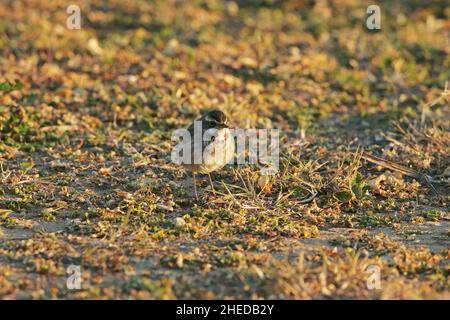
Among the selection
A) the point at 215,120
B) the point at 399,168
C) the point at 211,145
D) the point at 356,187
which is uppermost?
the point at 215,120

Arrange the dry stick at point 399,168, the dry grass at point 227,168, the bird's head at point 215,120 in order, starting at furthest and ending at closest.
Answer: the dry stick at point 399,168, the bird's head at point 215,120, the dry grass at point 227,168

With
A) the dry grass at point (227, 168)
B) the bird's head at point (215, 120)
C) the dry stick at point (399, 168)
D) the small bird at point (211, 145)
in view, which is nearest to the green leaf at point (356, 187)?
the dry grass at point (227, 168)

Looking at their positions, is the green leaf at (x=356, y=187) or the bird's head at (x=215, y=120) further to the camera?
the bird's head at (x=215, y=120)

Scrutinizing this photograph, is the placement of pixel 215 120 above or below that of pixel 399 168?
above

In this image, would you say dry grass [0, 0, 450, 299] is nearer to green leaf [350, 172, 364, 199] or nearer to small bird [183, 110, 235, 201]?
green leaf [350, 172, 364, 199]

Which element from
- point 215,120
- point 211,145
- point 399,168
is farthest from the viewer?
point 399,168

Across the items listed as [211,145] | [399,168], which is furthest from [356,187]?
[211,145]

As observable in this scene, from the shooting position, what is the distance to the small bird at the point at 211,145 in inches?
302

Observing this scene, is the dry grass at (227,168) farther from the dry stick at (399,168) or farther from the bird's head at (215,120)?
the bird's head at (215,120)

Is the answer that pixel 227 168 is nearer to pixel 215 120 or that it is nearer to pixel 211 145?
pixel 215 120

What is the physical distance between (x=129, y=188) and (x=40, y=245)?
1663 mm

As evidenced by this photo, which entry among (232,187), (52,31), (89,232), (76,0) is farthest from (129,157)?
(76,0)

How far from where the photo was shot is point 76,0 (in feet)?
47.2

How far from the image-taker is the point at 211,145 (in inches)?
302
